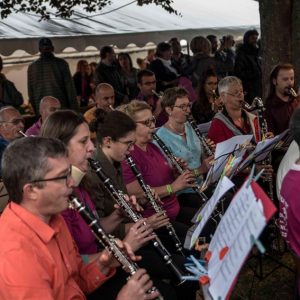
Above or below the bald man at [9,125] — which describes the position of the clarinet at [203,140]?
below

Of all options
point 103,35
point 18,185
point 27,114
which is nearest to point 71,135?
point 18,185

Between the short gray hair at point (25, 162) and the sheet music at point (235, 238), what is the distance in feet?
2.72

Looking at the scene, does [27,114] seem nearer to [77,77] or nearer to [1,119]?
[77,77]

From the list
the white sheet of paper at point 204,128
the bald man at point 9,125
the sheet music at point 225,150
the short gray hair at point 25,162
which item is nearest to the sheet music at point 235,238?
the short gray hair at point 25,162

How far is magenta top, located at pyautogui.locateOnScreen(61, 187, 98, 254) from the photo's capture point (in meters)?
2.91

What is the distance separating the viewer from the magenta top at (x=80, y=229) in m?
Result: 2.91

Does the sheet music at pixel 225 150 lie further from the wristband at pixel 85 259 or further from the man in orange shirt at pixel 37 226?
the man in orange shirt at pixel 37 226

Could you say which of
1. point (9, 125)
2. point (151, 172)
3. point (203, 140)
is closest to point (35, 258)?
point (151, 172)

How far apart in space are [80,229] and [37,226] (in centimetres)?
77

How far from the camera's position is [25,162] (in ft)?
7.16

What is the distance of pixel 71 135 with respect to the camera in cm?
296

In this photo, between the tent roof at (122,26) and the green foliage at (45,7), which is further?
the green foliage at (45,7)

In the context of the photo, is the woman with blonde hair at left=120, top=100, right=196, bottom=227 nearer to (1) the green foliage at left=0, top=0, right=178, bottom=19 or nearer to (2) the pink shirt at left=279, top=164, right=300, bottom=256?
(2) the pink shirt at left=279, top=164, right=300, bottom=256

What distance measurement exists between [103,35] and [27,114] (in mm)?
2144
